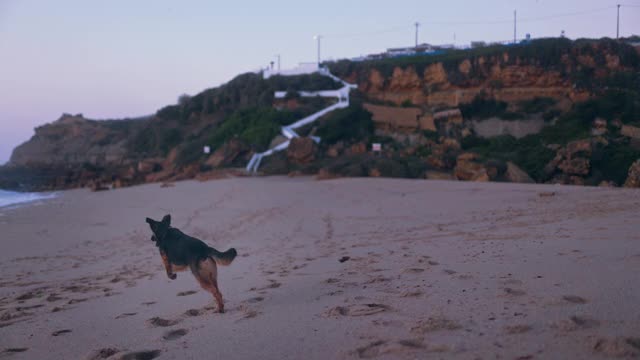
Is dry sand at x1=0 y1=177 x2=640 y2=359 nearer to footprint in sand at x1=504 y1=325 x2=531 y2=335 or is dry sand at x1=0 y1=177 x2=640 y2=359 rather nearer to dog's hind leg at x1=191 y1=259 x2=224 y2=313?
footprint in sand at x1=504 y1=325 x2=531 y2=335

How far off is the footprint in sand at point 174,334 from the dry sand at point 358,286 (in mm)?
20

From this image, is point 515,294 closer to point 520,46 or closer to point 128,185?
point 128,185

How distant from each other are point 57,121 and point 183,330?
184 ft

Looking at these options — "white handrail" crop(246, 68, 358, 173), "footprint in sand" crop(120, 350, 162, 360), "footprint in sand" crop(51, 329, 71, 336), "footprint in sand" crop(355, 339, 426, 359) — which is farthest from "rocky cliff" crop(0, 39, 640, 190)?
"footprint in sand" crop(120, 350, 162, 360)

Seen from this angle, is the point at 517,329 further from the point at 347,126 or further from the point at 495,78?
the point at 495,78

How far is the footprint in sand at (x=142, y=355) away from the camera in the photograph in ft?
13.9

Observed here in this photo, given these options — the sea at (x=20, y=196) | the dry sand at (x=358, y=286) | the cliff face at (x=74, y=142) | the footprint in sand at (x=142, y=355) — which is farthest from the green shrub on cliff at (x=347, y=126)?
the footprint in sand at (x=142, y=355)

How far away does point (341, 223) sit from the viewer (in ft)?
39.9

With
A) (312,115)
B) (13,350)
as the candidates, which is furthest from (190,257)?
(312,115)

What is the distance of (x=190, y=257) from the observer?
5.45 meters

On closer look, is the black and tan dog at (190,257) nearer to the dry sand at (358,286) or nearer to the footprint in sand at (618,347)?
the dry sand at (358,286)

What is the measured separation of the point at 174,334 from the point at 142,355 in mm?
534

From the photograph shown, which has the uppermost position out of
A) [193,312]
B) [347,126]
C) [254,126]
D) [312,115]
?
[312,115]

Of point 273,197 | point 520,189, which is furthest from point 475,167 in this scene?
point 273,197
